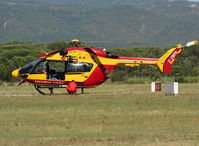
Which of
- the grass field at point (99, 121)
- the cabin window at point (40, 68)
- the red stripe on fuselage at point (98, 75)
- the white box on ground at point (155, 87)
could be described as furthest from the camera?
the white box on ground at point (155, 87)

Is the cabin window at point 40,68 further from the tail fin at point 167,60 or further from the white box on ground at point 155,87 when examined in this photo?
the white box on ground at point 155,87

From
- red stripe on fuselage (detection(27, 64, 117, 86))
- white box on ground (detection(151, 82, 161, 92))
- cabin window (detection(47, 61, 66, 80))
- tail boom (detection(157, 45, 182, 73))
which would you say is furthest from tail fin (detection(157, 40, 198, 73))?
cabin window (detection(47, 61, 66, 80))

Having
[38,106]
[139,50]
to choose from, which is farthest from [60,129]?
[139,50]

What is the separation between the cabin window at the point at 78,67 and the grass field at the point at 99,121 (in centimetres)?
354

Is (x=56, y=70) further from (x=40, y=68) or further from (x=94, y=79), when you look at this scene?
(x=94, y=79)

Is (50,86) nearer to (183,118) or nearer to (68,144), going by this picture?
(183,118)

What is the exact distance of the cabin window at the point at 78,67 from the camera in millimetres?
28672

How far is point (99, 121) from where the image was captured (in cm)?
1789

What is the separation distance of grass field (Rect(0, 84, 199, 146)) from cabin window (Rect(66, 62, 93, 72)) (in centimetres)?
354

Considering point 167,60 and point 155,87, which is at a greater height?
point 167,60

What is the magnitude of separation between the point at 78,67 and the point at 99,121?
1122cm

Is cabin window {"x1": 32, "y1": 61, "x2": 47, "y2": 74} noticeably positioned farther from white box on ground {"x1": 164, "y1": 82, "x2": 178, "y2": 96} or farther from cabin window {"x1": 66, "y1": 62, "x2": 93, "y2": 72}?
white box on ground {"x1": 164, "y1": 82, "x2": 178, "y2": 96}

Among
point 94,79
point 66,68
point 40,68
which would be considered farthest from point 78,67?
point 40,68

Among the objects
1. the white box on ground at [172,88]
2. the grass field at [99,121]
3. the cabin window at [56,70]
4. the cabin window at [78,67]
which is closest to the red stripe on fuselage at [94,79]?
the cabin window at [56,70]
